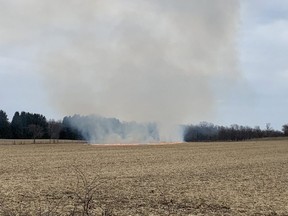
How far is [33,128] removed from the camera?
166 m

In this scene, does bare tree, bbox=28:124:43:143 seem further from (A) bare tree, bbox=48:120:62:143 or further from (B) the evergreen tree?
(B) the evergreen tree

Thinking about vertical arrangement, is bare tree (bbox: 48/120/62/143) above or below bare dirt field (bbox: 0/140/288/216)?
above

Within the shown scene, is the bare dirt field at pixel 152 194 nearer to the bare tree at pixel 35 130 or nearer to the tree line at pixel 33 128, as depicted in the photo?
the bare tree at pixel 35 130

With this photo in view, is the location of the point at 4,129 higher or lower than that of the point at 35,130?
higher

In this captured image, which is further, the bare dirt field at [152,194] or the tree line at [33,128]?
the tree line at [33,128]

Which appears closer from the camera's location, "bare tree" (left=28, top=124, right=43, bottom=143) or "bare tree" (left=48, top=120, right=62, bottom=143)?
"bare tree" (left=28, top=124, right=43, bottom=143)

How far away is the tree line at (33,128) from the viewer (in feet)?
550

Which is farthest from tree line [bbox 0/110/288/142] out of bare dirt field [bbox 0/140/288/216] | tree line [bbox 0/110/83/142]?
bare dirt field [bbox 0/140/288/216]

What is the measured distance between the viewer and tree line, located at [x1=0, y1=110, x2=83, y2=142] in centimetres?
16762

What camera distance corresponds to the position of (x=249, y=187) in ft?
75.5

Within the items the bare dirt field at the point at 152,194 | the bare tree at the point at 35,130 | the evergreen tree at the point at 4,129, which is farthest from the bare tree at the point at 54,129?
the bare dirt field at the point at 152,194

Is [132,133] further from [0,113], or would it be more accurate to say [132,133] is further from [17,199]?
[17,199]

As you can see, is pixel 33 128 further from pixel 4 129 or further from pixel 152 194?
pixel 152 194

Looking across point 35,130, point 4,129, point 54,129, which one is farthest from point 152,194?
point 4,129
